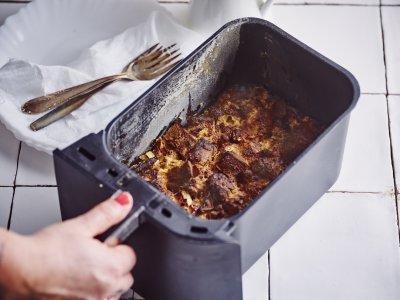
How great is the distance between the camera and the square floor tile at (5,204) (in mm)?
1021

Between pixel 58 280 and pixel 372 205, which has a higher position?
pixel 58 280

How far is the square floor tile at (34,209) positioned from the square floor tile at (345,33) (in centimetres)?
42

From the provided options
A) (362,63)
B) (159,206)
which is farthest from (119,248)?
(362,63)

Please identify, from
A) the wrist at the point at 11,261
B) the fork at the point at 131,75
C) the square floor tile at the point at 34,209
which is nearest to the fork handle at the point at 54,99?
the fork at the point at 131,75

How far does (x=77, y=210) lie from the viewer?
0.90 m

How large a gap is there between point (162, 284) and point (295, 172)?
188 mm

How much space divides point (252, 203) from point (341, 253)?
23 cm

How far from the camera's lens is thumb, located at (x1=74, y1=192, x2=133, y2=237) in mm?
782

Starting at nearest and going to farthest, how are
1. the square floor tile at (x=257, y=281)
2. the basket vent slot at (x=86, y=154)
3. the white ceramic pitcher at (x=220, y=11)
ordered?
1. the basket vent slot at (x=86, y=154)
2. the square floor tile at (x=257, y=281)
3. the white ceramic pitcher at (x=220, y=11)

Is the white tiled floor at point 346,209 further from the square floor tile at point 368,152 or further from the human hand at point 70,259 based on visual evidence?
the human hand at point 70,259

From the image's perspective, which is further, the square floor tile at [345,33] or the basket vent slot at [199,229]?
the square floor tile at [345,33]

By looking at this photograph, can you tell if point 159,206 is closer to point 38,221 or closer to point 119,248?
point 119,248

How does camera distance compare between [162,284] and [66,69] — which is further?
[66,69]

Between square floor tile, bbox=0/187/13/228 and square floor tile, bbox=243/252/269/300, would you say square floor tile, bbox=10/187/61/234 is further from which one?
square floor tile, bbox=243/252/269/300
